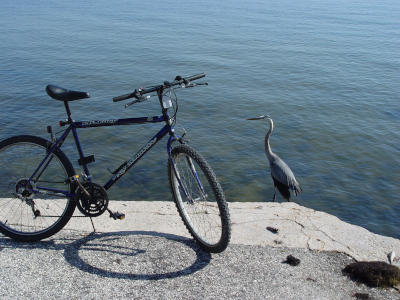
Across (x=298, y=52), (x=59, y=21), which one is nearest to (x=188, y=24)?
(x=59, y=21)

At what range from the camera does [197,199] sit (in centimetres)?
484

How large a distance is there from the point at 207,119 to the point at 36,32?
1899cm

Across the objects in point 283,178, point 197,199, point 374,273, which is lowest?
point 283,178

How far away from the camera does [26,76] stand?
17656 millimetres

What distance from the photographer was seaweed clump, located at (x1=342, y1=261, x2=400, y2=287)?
4457mm

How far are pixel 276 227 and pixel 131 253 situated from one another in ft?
6.44

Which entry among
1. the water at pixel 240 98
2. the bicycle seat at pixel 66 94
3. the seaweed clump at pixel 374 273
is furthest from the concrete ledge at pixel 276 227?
the water at pixel 240 98

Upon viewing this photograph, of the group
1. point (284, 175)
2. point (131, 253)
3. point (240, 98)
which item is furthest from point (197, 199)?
point (240, 98)

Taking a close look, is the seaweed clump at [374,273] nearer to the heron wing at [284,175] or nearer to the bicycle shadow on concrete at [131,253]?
the bicycle shadow on concrete at [131,253]

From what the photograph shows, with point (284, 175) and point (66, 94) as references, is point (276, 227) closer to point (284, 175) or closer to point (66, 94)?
point (284, 175)

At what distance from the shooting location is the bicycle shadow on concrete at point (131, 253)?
4547mm

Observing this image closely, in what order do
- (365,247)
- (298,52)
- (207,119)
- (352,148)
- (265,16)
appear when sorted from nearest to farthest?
1. (365,247)
2. (352,148)
3. (207,119)
4. (298,52)
5. (265,16)

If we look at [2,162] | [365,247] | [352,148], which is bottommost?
[352,148]

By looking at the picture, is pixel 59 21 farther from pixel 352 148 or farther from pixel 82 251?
pixel 82 251
